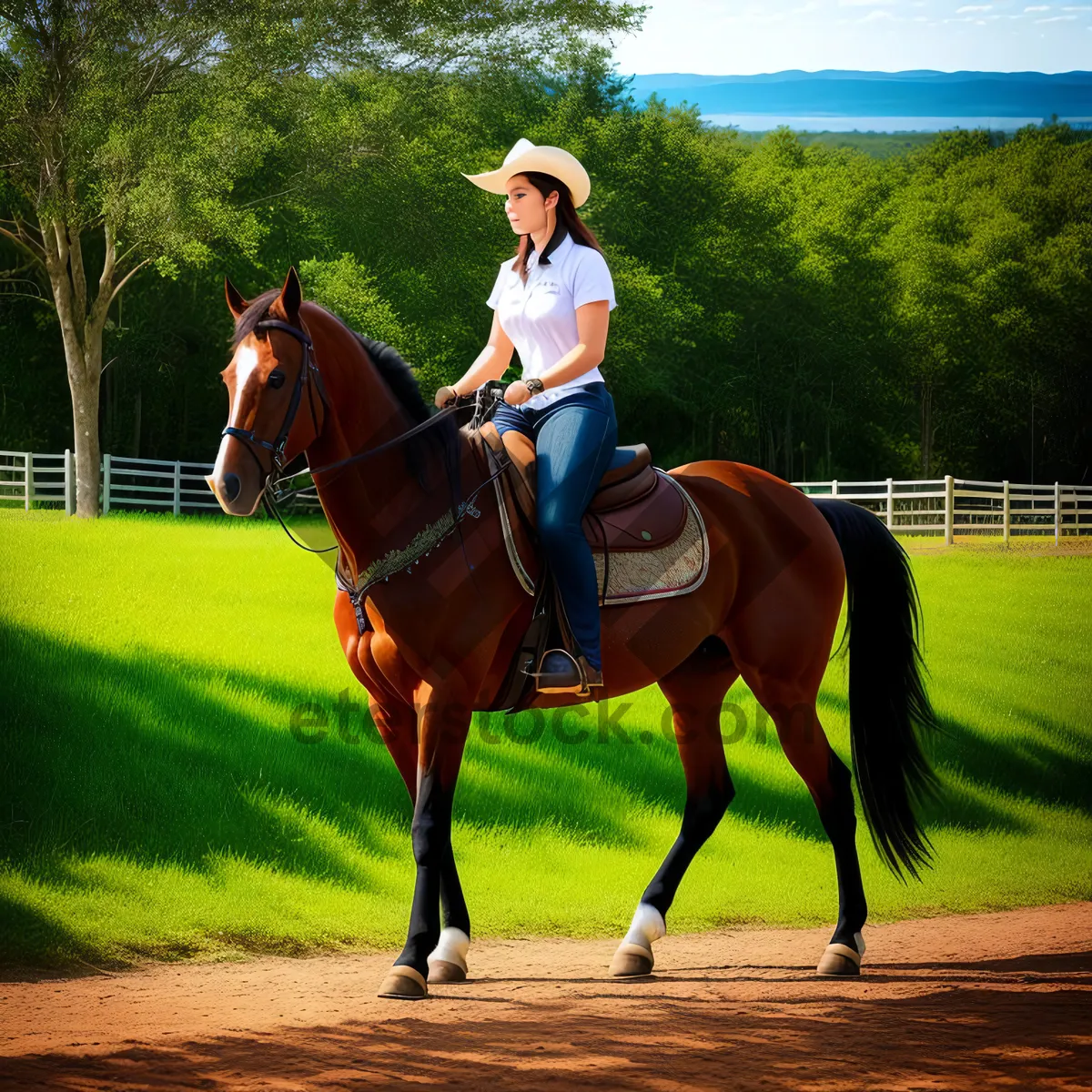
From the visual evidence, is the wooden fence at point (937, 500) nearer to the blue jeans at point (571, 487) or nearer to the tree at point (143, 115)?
the tree at point (143, 115)

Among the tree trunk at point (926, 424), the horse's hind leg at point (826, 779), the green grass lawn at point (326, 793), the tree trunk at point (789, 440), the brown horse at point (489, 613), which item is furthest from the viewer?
the tree trunk at point (789, 440)

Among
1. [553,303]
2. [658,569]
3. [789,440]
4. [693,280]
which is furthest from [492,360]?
[789,440]

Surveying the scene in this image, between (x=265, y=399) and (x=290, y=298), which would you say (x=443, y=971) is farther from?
(x=290, y=298)

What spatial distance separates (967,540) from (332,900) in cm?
946

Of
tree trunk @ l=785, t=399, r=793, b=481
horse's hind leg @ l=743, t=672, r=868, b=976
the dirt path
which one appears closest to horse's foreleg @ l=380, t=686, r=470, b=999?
the dirt path

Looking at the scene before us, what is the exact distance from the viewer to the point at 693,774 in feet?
17.3

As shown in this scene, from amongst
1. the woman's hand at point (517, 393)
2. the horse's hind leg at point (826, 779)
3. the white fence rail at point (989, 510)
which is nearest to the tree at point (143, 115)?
the white fence rail at point (989, 510)

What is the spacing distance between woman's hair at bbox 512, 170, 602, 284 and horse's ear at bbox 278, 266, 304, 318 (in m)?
1.09

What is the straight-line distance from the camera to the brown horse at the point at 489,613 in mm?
3984

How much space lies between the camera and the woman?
175 inches

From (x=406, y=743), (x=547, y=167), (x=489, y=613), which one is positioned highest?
(x=547, y=167)

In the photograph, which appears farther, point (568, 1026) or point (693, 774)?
point (693, 774)

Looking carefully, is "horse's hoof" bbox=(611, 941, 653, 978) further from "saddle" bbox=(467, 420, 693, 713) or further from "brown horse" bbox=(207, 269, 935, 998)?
"saddle" bbox=(467, 420, 693, 713)

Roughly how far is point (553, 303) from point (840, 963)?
284cm
